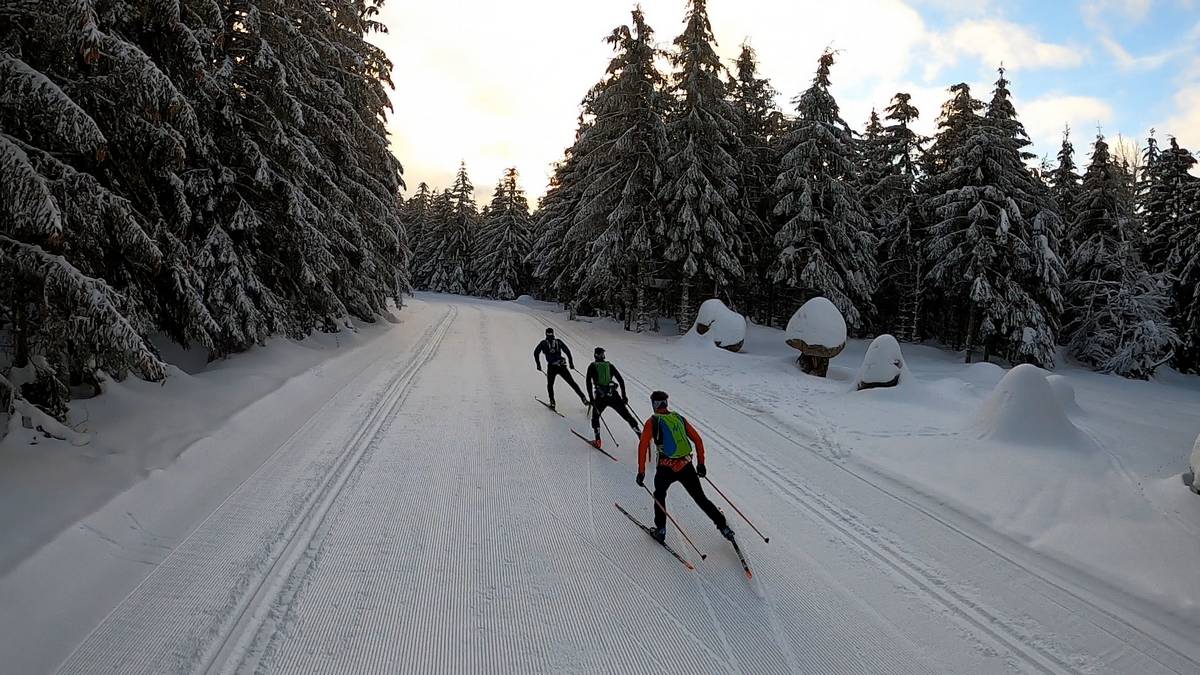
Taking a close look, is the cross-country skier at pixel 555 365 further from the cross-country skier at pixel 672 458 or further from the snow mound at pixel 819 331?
the snow mound at pixel 819 331

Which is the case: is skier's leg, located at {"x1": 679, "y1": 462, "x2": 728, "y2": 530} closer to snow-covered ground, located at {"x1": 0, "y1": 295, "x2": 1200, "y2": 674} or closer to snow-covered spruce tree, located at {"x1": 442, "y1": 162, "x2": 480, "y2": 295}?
snow-covered ground, located at {"x1": 0, "y1": 295, "x2": 1200, "y2": 674}

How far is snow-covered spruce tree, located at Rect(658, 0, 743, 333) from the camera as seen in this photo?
21.8 metres

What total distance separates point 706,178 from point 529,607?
65.6 ft

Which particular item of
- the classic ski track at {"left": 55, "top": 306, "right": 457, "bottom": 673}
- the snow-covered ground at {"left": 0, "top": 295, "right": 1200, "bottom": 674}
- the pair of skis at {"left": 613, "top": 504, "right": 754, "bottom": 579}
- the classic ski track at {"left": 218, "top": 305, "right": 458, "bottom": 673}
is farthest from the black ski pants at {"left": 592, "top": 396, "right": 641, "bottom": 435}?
the classic ski track at {"left": 55, "top": 306, "right": 457, "bottom": 673}

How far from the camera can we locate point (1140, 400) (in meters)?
19.3

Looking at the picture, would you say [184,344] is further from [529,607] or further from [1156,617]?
[1156,617]

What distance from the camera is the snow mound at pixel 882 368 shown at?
1263 cm

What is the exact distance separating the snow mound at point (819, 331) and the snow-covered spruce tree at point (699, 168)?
5.23m

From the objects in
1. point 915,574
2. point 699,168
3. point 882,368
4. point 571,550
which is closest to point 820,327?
point 882,368

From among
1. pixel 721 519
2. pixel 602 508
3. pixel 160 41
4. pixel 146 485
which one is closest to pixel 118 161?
pixel 160 41

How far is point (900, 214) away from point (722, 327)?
14.3 m

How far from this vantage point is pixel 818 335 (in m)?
16.7

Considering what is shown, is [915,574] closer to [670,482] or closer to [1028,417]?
[670,482]

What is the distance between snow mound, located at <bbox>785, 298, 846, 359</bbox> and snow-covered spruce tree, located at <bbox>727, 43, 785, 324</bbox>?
6.69 metres
